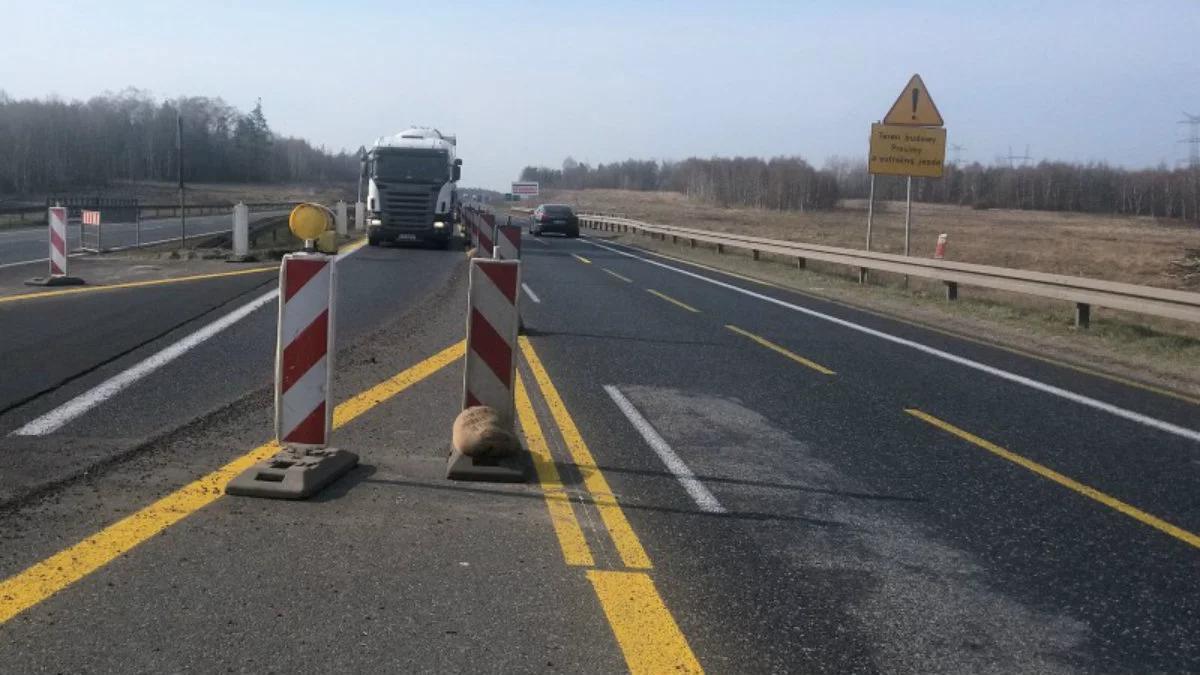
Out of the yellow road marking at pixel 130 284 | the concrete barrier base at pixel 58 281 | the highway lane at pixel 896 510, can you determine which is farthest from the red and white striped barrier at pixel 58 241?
the highway lane at pixel 896 510

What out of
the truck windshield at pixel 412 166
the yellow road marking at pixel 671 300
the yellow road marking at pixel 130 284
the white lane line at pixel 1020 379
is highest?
the truck windshield at pixel 412 166

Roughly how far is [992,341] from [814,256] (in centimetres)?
1333

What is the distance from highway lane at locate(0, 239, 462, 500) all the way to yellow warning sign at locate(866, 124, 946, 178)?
12984 millimetres

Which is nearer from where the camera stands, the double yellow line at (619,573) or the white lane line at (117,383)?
the double yellow line at (619,573)

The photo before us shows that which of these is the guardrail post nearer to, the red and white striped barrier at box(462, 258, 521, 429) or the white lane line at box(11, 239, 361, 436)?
the red and white striped barrier at box(462, 258, 521, 429)

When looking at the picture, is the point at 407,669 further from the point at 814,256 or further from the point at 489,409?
the point at 814,256

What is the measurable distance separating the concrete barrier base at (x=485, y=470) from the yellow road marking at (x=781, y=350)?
559 cm

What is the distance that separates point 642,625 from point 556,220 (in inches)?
1837

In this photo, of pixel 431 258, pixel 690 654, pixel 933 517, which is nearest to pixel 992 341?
pixel 933 517

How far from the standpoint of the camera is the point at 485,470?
6547 millimetres

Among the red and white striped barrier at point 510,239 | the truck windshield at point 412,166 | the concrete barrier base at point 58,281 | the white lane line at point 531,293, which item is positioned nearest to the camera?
the red and white striped barrier at point 510,239

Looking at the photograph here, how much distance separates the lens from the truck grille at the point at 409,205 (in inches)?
1270

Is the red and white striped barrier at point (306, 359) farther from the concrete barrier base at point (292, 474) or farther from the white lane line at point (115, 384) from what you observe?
the white lane line at point (115, 384)

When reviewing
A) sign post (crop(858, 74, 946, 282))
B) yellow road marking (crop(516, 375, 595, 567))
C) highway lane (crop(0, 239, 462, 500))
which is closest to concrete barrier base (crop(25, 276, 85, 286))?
highway lane (crop(0, 239, 462, 500))
